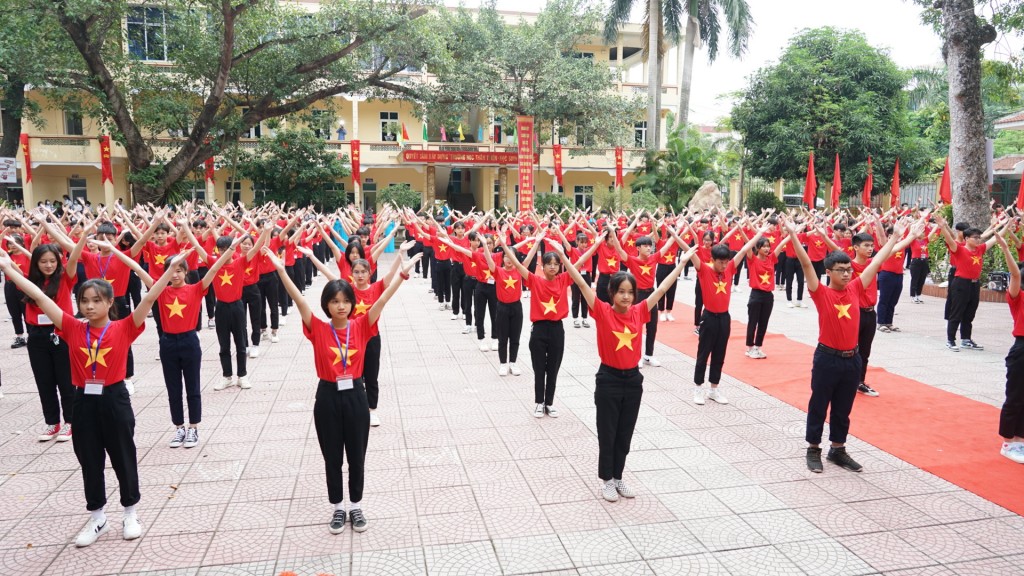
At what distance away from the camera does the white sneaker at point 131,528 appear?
389 cm

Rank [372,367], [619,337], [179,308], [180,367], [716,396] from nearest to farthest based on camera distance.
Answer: [619,337]
[179,308]
[180,367]
[372,367]
[716,396]

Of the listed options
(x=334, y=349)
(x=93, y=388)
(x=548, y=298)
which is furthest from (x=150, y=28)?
(x=334, y=349)

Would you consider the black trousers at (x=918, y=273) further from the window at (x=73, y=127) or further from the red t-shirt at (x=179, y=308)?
the window at (x=73, y=127)

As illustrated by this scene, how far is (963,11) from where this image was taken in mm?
11648

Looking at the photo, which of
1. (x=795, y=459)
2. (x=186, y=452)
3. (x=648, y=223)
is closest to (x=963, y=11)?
(x=648, y=223)

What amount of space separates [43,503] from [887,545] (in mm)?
5255

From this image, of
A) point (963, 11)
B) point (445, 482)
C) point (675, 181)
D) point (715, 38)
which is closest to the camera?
point (445, 482)

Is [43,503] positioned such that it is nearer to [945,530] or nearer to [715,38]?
[945,530]

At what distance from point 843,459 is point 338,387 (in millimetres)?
3749

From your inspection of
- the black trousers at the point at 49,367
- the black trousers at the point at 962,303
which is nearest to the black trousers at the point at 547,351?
the black trousers at the point at 49,367

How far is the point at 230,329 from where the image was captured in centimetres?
686

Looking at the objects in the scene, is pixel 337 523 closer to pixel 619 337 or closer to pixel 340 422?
pixel 340 422

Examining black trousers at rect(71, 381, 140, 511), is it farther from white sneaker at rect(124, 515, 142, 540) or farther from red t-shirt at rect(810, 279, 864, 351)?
red t-shirt at rect(810, 279, 864, 351)

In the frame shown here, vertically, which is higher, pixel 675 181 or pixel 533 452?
pixel 675 181
